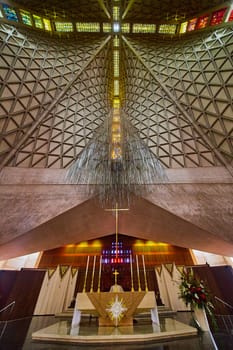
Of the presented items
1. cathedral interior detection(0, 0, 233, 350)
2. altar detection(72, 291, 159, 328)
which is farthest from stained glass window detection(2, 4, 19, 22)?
altar detection(72, 291, 159, 328)

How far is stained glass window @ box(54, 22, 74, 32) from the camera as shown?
9.95m

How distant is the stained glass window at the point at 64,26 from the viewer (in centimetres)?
995

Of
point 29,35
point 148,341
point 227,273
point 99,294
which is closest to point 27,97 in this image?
point 29,35

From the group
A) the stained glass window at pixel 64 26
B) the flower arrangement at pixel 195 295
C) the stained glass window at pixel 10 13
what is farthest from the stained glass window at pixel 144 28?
the flower arrangement at pixel 195 295

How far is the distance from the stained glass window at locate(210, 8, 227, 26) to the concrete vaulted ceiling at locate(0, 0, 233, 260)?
556 millimetres

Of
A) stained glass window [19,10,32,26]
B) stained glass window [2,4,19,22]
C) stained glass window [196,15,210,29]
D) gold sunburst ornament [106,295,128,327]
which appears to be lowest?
gold sunburst ornament [106,295,128,327]

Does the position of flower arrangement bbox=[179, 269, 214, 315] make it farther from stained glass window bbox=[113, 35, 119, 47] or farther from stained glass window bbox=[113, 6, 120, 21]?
stained glass window bbox=[113, 6, 120, 21]

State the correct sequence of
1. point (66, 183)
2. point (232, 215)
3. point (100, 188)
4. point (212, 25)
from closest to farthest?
point (100, 188), point (232, 215), point (66, 183), point (212, 25)

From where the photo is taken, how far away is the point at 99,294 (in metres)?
4.62

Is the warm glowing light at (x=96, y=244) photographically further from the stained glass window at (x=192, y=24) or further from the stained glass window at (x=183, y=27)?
the stained glass window at (x=192, y=24)

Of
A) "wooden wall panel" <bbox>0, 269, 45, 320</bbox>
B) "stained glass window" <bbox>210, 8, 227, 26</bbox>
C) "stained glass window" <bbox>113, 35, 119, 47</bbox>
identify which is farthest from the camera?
"stained glass window" <bbox>113, 35, 119, 47</bbox>

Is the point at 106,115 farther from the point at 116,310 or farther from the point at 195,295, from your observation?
the point at 195,295

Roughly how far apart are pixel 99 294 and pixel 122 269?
8.19 metres

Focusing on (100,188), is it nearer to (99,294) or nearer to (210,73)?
(99,294)
